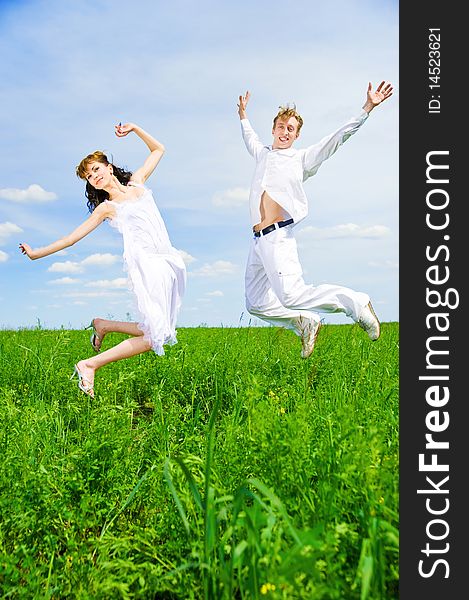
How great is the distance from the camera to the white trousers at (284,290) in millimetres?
6025

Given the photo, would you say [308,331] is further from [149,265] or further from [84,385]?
[84,385]

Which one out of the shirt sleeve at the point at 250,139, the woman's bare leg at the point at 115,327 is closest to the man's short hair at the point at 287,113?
the shirt sleeve at the point at 250,139

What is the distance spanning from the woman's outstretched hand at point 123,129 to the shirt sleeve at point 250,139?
1.03 metres

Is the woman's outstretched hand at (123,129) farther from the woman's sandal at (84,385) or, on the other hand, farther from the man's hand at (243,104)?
the woman's sandal at (84,385)

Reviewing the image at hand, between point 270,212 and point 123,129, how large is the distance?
1515 mm

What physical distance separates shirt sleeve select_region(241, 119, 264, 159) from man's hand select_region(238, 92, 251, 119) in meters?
0.05

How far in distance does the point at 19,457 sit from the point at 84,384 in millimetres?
2213

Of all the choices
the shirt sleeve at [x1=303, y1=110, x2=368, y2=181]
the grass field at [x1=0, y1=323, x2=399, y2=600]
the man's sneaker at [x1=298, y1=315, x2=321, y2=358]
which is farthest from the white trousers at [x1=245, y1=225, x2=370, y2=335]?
the grass field at [x1=0, y1=323, x2=399, y2=600]

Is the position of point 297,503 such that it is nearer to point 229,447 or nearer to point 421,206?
point 229,447

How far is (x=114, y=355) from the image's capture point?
6211 mm

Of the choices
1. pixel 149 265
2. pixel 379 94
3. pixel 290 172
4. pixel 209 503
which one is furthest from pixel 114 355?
pixel 209 503

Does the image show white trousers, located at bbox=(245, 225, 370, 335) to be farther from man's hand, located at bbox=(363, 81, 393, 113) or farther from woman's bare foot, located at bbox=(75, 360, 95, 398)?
woman's bare foot, located at bbox=(75, 360, 95, 398)

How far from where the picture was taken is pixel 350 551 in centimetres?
270

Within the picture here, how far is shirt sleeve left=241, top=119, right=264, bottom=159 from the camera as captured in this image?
6.13 meters
